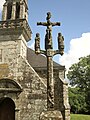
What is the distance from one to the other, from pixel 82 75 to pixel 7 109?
22.4 meters

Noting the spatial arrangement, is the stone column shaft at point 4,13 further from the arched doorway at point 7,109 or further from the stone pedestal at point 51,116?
the stone pedestal at point 51,116

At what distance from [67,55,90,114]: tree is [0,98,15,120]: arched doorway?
2138 cm

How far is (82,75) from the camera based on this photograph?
3831 cm

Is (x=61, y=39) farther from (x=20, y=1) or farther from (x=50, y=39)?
(x=20, y=1)

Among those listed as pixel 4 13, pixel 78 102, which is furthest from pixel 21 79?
pixel 78 102

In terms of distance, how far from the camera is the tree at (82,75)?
3738 cm

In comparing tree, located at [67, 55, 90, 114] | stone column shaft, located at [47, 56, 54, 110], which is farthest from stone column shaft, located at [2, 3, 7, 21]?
tree, located at [67, 55, 90, 114]

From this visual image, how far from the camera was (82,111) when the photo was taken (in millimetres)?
35906

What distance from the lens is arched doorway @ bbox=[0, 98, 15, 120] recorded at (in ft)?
58.5

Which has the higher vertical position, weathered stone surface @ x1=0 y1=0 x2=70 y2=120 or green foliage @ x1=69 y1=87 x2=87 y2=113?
weathered stone surface @ x1=0 y1=0 x2=70 y2=120

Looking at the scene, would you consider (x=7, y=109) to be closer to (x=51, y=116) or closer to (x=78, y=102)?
(x=51, y=116)

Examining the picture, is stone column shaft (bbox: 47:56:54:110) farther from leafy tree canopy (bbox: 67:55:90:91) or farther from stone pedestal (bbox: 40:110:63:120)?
leafy tree canopy (bbox: 67:55:90:91)

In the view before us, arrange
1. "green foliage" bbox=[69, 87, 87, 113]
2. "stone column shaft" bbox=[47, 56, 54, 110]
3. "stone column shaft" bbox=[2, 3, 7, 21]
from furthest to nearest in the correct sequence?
"green foliage" bbox=[69, 87, 87, 113], "stone column shaft" bbox=[2, 3, 7, 21], "stone column shaft" bbox=[47, 56, 54, 110]

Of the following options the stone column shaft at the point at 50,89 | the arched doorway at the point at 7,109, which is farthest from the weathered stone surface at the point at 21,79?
the stone column shaft at the point at 50,89
